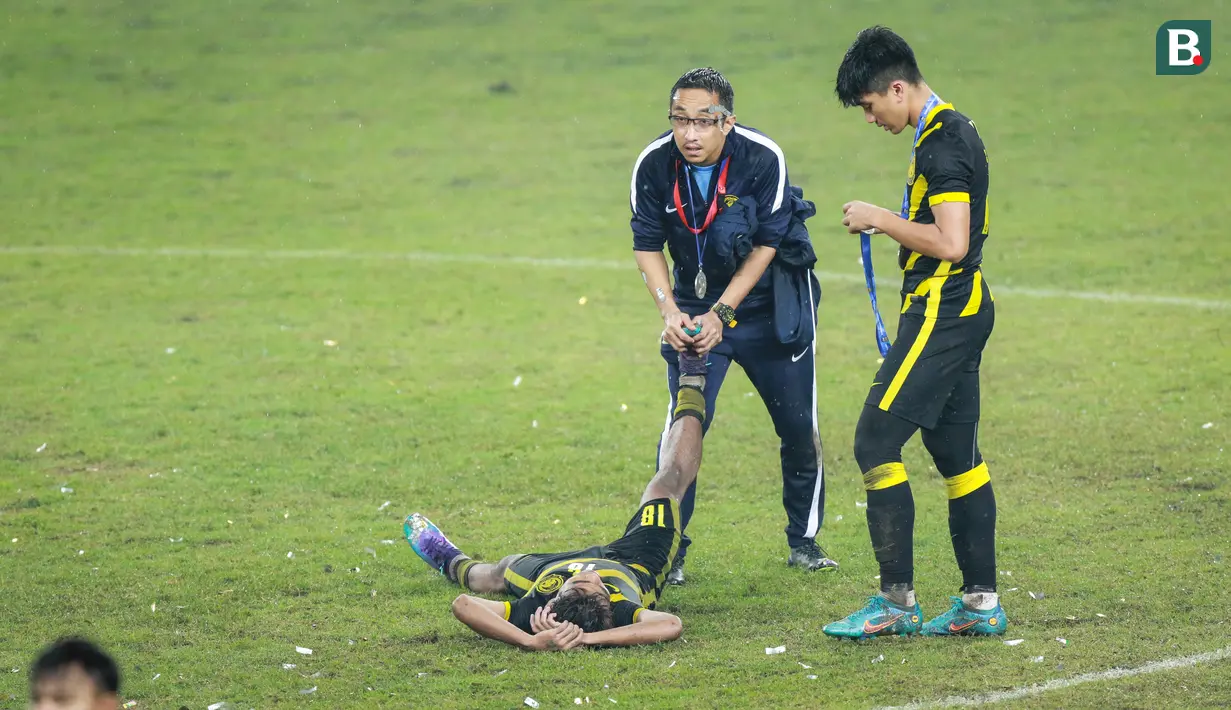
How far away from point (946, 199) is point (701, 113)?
1.60 meters

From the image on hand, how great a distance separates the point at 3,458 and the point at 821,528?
576cm

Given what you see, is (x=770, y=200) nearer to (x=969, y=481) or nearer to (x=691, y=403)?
(x=691, y=403)

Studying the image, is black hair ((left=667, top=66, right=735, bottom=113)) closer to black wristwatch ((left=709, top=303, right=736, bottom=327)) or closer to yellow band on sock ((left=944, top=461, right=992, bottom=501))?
black wristwatch ((left=709, top=303, right=736, bottom=327))

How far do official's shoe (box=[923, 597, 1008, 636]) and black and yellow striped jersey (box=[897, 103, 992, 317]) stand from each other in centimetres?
132

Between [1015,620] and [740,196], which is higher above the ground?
[740,196]

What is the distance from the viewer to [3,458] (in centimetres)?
1042

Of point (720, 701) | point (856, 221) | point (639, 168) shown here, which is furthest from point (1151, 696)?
point (639, 168)

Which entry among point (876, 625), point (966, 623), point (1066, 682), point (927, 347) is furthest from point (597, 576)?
point (1066, 682)

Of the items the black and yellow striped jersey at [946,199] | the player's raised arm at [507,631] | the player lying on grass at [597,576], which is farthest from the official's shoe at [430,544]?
the black and yellow striped jersey at [946,199]

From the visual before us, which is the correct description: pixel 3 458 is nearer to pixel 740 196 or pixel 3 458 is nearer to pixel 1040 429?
pixel 740 196

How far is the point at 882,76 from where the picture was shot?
6.28m

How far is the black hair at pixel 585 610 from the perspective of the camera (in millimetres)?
6586

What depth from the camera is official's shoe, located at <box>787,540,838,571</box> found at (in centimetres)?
780

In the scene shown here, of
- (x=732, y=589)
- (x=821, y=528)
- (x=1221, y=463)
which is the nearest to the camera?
(x=732, y=589)
